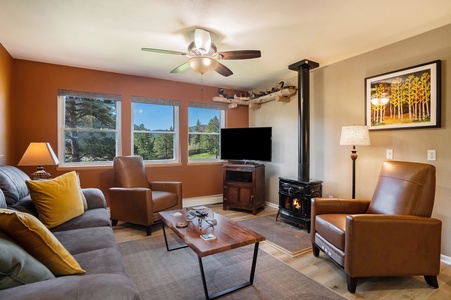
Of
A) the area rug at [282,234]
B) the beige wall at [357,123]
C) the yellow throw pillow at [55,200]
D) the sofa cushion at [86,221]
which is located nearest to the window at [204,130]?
the beige wall at [357,123]

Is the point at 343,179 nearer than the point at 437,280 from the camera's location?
No

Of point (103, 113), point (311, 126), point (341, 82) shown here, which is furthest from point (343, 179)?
point (103, 113)

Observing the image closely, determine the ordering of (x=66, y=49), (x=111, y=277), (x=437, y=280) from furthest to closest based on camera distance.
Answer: (x=66, y=49) < (x=437, y=280) < (x=111, y=277)

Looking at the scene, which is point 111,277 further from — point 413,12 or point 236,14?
point 413,12

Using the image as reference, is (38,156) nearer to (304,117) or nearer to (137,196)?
(137,196)

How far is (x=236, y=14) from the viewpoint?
2221mm

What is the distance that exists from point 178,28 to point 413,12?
228cm

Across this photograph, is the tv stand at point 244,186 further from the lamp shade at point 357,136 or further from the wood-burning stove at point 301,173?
the lamp shade at point 357,136

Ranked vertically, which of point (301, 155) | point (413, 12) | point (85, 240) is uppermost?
point (413, 12)

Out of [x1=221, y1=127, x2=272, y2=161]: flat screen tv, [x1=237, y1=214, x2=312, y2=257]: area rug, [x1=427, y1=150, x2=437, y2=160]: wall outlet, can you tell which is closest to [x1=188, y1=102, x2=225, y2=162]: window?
[x1=221, y1=127, x2=272, y2=161]: flat screen tv

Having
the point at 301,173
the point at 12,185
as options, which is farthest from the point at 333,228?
the point at 12,185

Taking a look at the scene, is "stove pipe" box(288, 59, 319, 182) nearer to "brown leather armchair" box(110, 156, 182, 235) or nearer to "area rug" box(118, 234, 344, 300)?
"area rug" box(118, 234, 344, 300)

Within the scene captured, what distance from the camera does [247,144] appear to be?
450cm

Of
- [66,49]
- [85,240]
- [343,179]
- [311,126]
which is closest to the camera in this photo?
[85,240]
